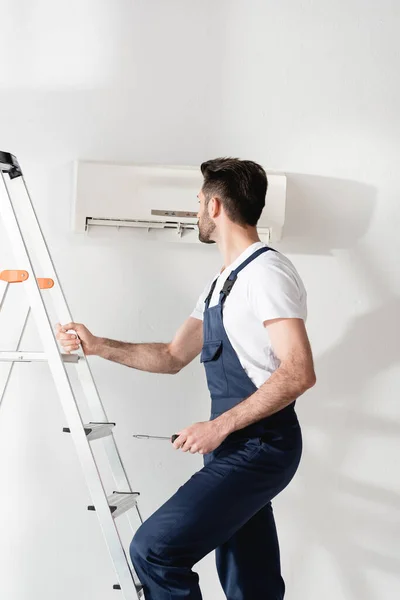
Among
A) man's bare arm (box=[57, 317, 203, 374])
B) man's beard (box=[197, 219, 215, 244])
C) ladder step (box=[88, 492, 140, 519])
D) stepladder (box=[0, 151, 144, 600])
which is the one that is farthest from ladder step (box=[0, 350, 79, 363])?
man's beard (box=[197, 219, 215, 244])

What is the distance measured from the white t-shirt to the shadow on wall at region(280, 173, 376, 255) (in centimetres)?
61

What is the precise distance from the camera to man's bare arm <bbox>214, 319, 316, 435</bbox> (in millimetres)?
1933

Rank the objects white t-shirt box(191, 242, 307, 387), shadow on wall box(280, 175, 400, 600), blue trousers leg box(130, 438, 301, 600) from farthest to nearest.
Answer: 1. shadow on wall box(280, 175, 400, 600)
2. white t-shirt box(191, 242, 307, 387)
3. blue trousers leg box(130, 438, 301, 600)

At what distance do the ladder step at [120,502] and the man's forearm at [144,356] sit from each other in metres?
0.38

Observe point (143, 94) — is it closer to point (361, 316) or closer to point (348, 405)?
point (361, 316)

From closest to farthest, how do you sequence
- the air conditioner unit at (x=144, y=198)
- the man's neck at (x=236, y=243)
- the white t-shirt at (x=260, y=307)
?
the white t-shirt at (x=260, y=307) → the man's neck at (x=236, y=243) → the air conditioner unit at (x=144, y=198)

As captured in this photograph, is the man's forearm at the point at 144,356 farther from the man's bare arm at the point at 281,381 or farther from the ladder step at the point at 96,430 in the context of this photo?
the man's bare arm at the point at 281,381

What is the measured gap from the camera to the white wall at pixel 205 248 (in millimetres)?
2643

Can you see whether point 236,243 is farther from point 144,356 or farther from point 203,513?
point 203,513

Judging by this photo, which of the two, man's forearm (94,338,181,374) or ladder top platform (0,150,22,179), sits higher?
ladder top platform (0,150,22,179)

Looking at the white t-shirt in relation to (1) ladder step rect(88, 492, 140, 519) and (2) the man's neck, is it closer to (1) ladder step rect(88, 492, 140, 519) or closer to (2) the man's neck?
(2) the man's neck

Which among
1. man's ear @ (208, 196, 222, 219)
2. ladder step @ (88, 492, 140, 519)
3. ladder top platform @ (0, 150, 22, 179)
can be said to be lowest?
ladder step @ (88, 492, 140, 519)

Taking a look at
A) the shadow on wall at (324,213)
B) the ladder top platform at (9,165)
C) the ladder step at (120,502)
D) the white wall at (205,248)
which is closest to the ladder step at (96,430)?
the ladder step at (120,502)

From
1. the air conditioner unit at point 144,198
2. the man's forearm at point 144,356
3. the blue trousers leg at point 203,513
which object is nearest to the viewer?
the blue trousers leg at point 203,513
